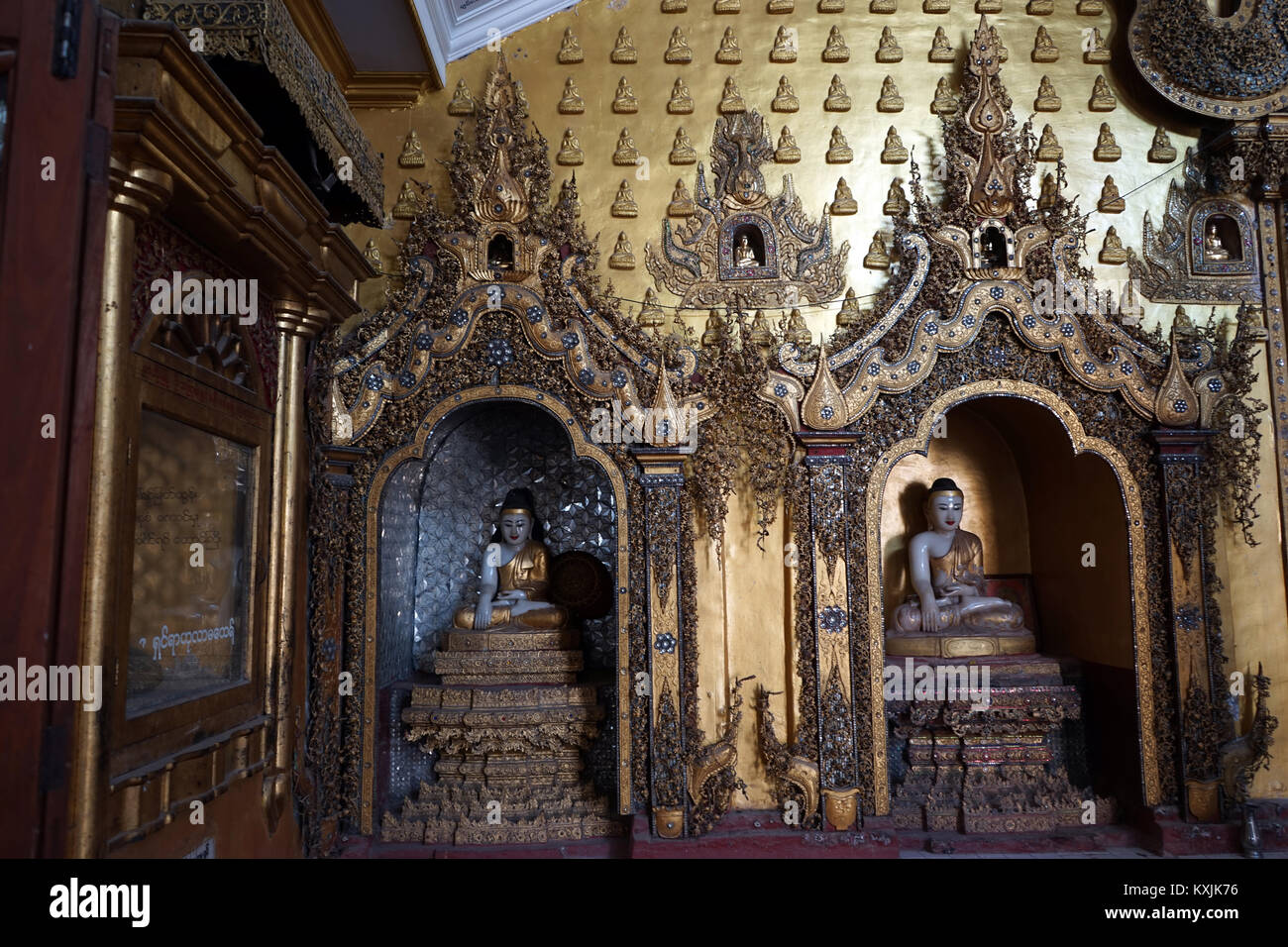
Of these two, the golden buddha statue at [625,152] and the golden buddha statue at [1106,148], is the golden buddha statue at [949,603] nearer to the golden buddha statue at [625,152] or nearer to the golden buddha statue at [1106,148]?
the golden buddha statue at [1106,148]

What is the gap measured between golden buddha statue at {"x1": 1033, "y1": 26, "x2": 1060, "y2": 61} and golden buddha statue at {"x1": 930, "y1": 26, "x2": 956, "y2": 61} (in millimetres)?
753

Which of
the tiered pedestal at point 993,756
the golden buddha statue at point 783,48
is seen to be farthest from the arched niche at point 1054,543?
the golden buddha statue at point 783,48

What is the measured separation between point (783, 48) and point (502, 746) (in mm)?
6300

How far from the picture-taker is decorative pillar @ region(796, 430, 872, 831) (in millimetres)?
6262

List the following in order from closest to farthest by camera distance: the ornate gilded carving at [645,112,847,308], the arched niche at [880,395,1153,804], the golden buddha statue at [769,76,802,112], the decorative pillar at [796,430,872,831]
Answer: the decorative pillar at [796,430,872,831]
the arched niche at [880,395,1153,804]
the ornate gilded carving at [645,112,847,308]
the golden buddha statue at [769,76,802,112]

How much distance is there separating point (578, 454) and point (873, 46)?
4547 millimetres

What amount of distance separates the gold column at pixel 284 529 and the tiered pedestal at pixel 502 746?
1.42m

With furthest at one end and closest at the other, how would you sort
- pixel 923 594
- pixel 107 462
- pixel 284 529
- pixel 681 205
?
pixel 681 205, pixel 923 594, pixel 284 529, pixel 107 462

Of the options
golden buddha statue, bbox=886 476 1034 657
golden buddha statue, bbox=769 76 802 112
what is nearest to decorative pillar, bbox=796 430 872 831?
golden buddha statue, bbox=886 476 1034 657

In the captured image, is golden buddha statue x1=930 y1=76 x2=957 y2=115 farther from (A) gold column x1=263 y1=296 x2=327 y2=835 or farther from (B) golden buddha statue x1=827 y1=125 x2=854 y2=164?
(A) gold column x1=263 y1=296 x2=327 y2=835

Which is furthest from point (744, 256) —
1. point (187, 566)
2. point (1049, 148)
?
point (187, 566)

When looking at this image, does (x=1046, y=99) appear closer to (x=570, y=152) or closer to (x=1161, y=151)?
(x=1161, y=151)

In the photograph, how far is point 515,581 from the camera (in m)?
7.27

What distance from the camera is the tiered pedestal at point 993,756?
6.61m
